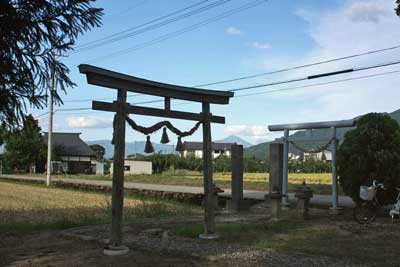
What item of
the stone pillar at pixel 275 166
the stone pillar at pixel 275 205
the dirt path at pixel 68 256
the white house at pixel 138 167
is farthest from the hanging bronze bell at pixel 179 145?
the white house at pixel 138 167

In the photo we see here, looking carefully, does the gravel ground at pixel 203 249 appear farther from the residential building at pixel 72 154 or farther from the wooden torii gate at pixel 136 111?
the residential building at pixel 72 154

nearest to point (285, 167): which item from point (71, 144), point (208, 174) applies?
point (208, 174)

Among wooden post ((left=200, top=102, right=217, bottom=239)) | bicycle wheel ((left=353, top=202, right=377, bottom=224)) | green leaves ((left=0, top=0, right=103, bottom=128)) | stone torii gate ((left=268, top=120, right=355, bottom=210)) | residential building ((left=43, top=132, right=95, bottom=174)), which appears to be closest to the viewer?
green leaves ((left=0, top=0, right=103, bottom=128))

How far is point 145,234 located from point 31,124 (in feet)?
13.3

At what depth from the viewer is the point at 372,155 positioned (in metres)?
12.1

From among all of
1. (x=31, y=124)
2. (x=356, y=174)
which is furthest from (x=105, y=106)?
(x=356, y=174)

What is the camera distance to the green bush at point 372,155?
1193 centimetres

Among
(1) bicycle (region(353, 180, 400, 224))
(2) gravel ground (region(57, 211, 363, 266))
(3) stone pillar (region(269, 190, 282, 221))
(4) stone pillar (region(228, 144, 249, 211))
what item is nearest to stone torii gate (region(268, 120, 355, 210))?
(4) stone pillar (region(228, 144, 249, 211))

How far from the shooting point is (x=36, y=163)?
60.3 meters

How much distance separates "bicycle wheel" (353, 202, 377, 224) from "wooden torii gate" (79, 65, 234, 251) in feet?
13.0

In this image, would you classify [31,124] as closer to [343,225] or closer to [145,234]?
[145,234]

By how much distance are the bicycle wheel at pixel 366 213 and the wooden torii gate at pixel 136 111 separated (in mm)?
3949

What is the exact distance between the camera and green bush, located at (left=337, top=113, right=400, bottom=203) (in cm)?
1193

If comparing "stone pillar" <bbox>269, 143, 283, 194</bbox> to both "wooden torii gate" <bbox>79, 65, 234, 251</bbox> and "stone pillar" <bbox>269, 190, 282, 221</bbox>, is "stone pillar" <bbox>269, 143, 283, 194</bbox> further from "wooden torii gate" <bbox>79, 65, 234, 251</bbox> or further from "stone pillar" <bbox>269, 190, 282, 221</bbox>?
"wooden torii gate" <bbox>79, 65, 234, 251</bbox>
